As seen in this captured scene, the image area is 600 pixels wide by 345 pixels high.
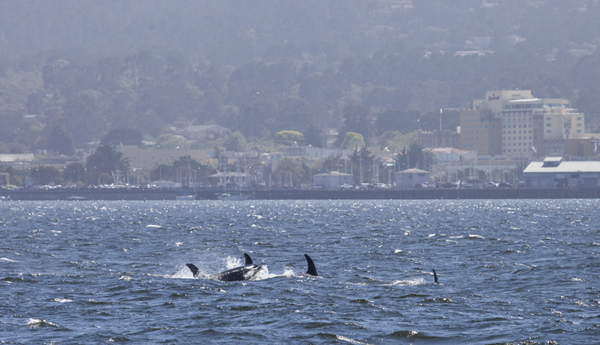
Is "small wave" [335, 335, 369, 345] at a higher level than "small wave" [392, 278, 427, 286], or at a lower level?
lower

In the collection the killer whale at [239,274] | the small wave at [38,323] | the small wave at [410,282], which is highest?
the killer whale at [239,274]

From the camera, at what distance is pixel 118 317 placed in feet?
90.6

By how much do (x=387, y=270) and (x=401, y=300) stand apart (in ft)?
31.4

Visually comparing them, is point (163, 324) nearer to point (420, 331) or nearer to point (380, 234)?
point (420, 331)

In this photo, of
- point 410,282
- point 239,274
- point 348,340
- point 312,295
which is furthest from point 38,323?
point 410,282

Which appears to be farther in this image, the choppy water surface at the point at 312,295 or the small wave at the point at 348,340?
the choppy water surface at the point at 312,295

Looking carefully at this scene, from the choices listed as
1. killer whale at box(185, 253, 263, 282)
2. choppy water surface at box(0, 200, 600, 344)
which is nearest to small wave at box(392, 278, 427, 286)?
choppy water surface at box(0, 200, 600, 344)

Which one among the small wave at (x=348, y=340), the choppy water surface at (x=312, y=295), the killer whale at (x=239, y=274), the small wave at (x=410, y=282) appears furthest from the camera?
the killer whale at (x=239, y=274)

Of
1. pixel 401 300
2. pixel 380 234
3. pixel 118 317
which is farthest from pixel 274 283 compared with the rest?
pixel 380 234

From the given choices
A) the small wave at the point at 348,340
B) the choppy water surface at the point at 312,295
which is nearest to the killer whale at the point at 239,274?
the choppy water surface at the point at 312,295

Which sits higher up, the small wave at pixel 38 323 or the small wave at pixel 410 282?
the small wave at pixel 410 282

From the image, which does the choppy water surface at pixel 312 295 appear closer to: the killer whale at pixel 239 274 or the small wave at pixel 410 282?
the small wave at pixel 410 282

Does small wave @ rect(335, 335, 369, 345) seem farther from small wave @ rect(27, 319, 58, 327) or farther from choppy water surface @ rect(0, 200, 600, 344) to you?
small wave @ rect(27, 319, 58, 327)

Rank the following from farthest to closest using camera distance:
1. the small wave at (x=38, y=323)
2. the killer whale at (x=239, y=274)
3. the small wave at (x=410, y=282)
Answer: the killer whale at (x=239, y=274) → the small wave at (x=410, y=282) → the small wave at (x=38, y=323)
